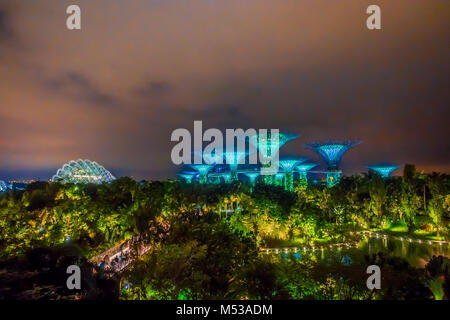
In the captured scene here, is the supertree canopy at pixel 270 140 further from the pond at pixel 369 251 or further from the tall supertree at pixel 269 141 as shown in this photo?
the pond at pixel 369 251

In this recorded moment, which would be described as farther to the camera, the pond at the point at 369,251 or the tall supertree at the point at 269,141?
the tall supertree at the point at 269,141

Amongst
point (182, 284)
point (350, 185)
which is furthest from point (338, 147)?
point (182, 284)

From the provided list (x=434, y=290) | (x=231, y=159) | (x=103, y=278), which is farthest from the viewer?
(x=231, y=159)

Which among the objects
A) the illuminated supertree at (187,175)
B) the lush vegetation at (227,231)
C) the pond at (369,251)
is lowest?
the pond at (369,251)

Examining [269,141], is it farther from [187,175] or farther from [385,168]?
[187,175]

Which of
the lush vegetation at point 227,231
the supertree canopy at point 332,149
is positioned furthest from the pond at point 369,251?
the supertree canopy at point 332,149
